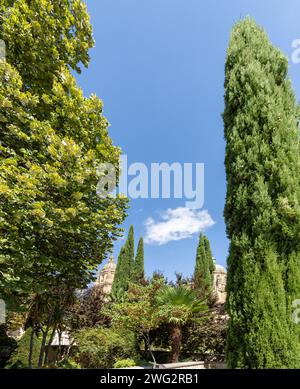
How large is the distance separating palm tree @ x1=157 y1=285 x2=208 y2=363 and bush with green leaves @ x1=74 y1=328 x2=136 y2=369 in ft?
7.75

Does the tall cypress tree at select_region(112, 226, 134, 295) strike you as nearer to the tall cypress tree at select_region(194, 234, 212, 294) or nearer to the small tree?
the tall cypress tree at select_region(194, 234, 212, 294)

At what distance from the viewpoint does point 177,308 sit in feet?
35.8

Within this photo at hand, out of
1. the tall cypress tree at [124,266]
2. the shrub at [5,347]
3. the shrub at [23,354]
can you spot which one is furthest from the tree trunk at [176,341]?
the tall cypress tree at [124,266]

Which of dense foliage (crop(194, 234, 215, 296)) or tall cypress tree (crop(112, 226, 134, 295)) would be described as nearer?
dense foliage (crop(194, 234, 215, 296))

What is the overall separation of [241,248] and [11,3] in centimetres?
658

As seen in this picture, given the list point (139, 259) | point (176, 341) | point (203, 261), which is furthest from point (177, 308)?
point (139, 259)

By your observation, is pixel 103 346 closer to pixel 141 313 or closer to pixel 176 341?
pixel 141 313

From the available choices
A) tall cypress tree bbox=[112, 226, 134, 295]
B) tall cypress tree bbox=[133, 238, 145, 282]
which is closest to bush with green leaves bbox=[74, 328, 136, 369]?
tall cypress tree bbox=[112, 226, 134, 295]

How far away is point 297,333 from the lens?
3352 millimetres

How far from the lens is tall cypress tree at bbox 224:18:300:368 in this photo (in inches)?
133

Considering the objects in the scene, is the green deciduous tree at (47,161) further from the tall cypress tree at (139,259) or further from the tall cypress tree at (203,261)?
the tall cypress tree at (139,259)

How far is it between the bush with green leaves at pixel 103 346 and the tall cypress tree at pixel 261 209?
972 cm

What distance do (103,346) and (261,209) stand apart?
11.1 m
